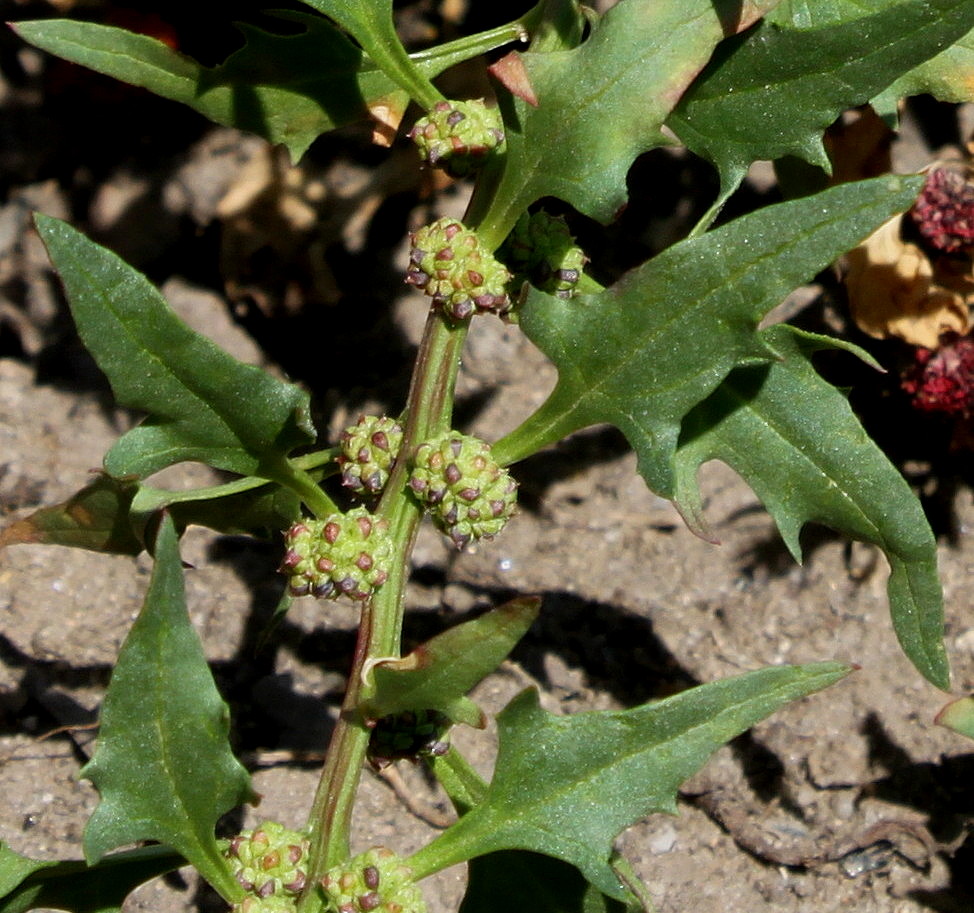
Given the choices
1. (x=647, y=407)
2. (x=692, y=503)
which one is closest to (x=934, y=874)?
(x=692, y=503)

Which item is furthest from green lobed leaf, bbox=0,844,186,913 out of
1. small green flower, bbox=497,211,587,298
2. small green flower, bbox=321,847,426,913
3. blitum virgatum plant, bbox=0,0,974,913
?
small green flower, bbox=497,211,587,298

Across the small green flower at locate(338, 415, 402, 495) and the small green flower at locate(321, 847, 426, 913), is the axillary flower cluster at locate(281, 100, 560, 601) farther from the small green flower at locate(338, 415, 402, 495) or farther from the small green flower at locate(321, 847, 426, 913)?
the small green flower at locate(321, 847, 426, 913)

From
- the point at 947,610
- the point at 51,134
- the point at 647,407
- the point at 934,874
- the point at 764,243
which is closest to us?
the point at 764,243

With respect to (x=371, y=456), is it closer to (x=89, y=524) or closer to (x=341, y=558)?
(x=341, y=558)

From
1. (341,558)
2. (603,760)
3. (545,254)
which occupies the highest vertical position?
(545,254)

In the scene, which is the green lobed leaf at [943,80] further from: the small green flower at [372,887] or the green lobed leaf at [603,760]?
the small green flower at [372,887]

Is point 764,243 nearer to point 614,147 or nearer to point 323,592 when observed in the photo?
point 614,147

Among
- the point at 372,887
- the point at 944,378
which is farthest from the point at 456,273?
the point at 944,378
